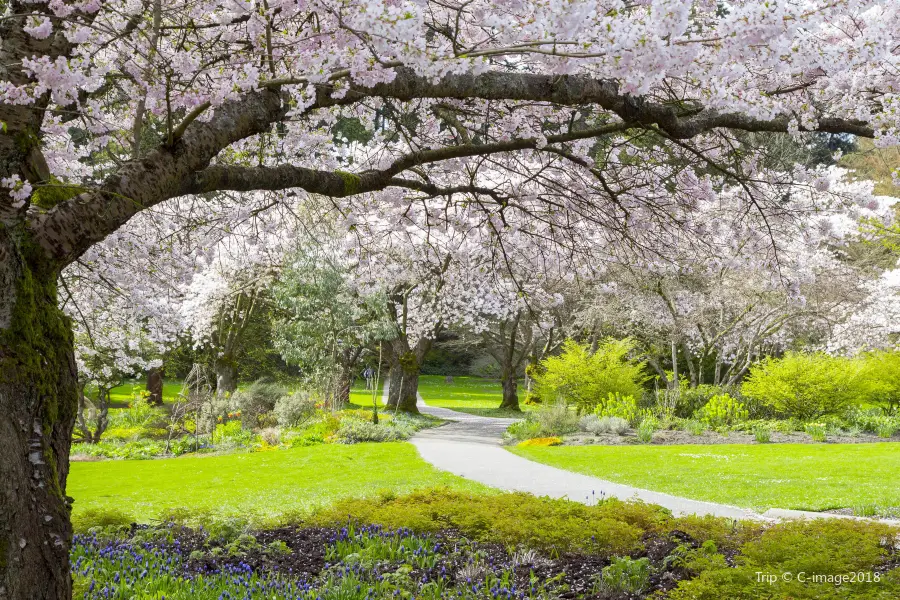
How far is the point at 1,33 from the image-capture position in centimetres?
313

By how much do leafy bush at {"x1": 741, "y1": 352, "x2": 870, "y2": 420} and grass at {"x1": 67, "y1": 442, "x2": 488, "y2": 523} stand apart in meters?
8.43

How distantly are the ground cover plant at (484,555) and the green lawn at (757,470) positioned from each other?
2.74 metres

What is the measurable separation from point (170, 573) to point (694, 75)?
409 centimetres

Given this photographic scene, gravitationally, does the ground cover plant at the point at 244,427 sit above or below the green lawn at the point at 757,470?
below

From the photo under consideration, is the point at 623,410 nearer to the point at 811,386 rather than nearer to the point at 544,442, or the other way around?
the point at 544,442

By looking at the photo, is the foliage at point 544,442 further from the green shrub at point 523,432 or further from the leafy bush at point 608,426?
the leafy bush at point 608,426

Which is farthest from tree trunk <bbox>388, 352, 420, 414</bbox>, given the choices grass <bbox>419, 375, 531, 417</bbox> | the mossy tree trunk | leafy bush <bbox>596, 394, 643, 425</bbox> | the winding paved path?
leafy bush <bbox>596, 394, 643, 425</bbox>

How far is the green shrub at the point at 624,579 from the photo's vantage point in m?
4.20

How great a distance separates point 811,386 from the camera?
15.8 m

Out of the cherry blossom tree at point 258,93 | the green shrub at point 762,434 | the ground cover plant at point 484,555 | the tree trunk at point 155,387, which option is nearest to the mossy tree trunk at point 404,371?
the green shrub at point 762,434

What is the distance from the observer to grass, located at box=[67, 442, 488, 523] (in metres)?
8.09

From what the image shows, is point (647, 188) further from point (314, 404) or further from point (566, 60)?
point (314, 404)

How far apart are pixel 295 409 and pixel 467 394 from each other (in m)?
19.8

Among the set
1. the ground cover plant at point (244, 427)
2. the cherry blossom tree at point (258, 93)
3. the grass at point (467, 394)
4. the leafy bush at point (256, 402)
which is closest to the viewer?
the cherry blossom tree at point (258, 93)
